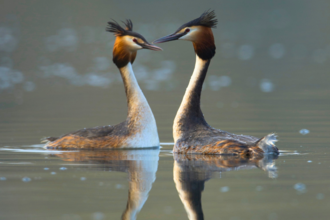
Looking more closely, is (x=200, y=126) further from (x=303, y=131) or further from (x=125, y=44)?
(x=303, y=131)

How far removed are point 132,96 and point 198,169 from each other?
3240 millimetres

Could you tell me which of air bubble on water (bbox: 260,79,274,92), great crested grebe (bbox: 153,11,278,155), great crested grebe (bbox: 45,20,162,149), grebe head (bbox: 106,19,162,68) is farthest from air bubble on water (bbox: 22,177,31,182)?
air bubble on water (bbox: 260,79,274,92)

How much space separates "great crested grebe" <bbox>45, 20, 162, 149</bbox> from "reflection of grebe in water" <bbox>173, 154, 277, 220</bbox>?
3.51 ft

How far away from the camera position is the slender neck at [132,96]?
442 inches

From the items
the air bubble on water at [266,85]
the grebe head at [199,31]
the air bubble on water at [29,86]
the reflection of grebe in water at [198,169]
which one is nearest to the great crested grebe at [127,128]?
the grebe head at [199,31]

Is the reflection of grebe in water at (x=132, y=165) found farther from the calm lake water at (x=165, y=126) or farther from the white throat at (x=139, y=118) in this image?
the white throat at (x=139, y=118)

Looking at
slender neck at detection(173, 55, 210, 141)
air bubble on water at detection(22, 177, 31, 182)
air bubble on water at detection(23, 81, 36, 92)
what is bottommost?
air bubble on water at detection(23, 81, 36, 92)

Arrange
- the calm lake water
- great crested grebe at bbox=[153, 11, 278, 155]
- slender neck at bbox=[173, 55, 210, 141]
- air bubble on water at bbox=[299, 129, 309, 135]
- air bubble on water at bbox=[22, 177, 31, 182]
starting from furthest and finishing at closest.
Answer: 1. air bubble on water at bbox=[299, 129, 309, 135]
2. slender neck at bbox=[173, 55, 210, 141]
3. great crested grebe at bbox=[153, 11, 278, 155]
4. air bubble on water at bbox=[22, 177, 31, 182]
5. the calm lake water

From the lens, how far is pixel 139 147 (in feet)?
35.2

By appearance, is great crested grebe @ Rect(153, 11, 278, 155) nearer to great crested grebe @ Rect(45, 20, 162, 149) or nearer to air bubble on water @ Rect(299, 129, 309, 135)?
great crested grebe @ Rect(45, 20, 162, 149)

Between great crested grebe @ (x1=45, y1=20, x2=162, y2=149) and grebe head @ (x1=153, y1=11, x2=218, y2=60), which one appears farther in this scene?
great crested grebe @ (x1=45, y1=20, x2=162, y2=149)

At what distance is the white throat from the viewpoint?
1076cm

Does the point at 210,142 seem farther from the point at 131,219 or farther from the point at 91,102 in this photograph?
the point at 91,102

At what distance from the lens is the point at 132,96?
37.3 feet
